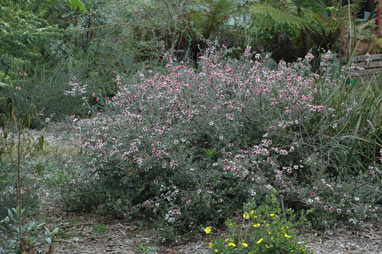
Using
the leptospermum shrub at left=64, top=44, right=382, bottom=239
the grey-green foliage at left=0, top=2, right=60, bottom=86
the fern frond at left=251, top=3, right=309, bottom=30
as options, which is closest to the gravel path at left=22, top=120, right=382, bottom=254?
the leptospermum shrub at left=64, top=44, right=382, bottom=239

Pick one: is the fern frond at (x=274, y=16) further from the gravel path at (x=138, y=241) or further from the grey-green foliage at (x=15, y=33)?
the gravel path at (x=138, y=241)

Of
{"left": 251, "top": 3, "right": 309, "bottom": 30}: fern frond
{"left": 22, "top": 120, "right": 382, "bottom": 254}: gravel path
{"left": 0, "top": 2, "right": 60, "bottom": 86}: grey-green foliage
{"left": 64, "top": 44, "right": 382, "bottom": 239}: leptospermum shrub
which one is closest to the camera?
{"left": 22, "top": 120, "right": 382, "bottom": 254}: gravel path

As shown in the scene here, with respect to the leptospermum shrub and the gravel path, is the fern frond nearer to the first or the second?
the leptospermum shrub

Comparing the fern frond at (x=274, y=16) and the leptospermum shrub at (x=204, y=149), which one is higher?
the fern frond at (x=274, y=16)

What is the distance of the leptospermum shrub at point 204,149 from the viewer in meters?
3.39

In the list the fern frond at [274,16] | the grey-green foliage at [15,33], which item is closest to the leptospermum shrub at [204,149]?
the grey-green foliage at [15,33]

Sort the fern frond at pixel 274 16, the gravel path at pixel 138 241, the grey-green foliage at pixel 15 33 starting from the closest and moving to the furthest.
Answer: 1. the gravel path at pixel 138 241
2. the grey-green foliage at pixel 15 33
3. the fern frond at pixel 274 16

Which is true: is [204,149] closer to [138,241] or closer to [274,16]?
[138,241]

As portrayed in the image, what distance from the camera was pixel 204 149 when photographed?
11.8ft

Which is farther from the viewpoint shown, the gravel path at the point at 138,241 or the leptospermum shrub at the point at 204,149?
the leptospermum shrub at the point at 204,149

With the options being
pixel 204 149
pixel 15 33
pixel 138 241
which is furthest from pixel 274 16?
pixel 138 241

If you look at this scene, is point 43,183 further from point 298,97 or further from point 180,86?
point 298,97

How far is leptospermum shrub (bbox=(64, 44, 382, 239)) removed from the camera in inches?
133

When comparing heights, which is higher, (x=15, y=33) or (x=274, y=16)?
(x=274, y=16)
